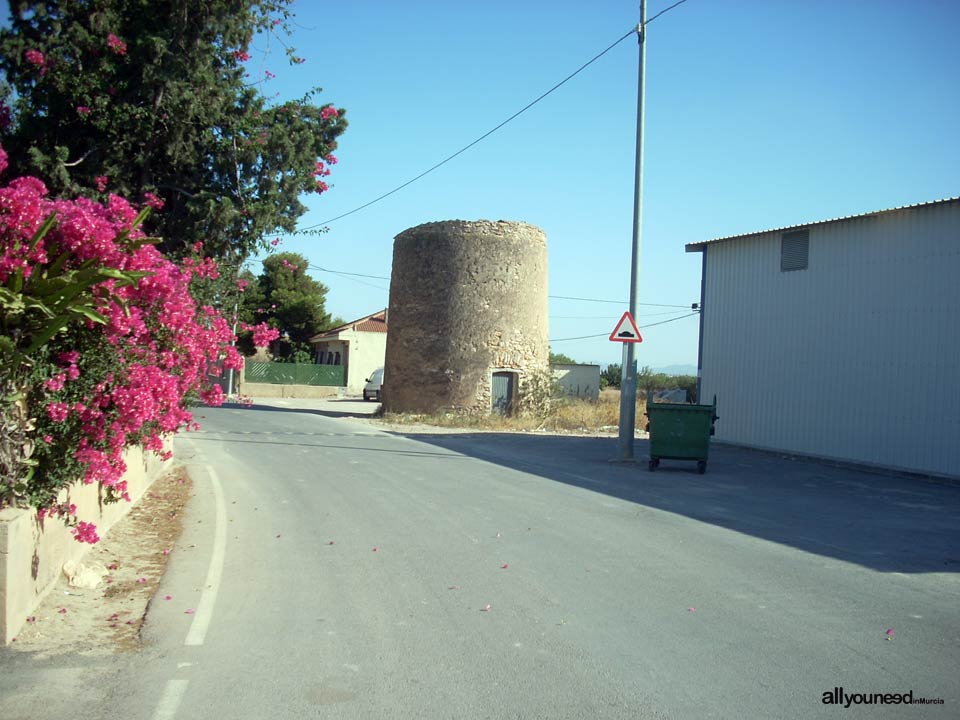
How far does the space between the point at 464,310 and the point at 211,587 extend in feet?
87.1

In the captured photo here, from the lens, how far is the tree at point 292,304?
62562 millimetres

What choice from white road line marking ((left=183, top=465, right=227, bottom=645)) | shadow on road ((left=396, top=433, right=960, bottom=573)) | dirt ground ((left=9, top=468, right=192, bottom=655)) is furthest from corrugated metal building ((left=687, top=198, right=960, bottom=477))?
dirt ground ((left=9, top=468, right=192, bottom=655))

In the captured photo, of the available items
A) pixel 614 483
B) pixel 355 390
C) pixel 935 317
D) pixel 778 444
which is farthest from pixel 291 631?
pixel 355 390

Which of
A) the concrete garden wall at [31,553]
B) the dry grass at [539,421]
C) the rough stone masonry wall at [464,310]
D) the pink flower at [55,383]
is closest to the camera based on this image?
the concrete garden wall at [31,553]

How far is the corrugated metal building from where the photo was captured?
1702cm

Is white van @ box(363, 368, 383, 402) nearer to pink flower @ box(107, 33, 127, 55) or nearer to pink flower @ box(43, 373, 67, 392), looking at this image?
pink flower @ box(107, 33, 127, 55)

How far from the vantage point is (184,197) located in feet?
48.4

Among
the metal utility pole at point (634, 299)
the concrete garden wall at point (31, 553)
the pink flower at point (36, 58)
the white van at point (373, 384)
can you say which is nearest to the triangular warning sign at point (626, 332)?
the metal utility pole at point (634, 299)

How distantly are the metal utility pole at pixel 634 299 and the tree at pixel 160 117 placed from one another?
7.29 meters

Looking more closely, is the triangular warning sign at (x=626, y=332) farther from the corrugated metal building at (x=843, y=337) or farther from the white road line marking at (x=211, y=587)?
the white road line marking at (x=211, y=587)

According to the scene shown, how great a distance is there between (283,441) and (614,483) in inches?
406

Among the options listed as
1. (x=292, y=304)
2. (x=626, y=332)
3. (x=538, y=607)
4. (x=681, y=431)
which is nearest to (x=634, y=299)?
(x=626, y=332)

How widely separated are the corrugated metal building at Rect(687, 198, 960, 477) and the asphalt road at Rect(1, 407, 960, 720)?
4862mm

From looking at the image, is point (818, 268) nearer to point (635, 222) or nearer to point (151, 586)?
point (635, 222)
